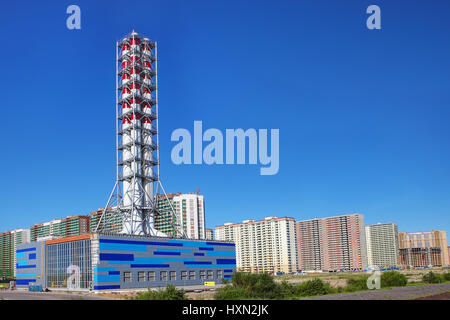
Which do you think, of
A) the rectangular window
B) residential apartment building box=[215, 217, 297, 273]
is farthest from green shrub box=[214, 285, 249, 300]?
residential apartment building box=[215, 217, 297, 273]

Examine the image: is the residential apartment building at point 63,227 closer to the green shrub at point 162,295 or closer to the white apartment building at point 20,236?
the white apartment building at point 20,236

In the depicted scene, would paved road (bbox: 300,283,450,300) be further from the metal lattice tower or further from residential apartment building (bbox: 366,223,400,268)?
residential apartment building (bbox: 366,223,400,268)

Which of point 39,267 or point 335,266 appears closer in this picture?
point 39,267

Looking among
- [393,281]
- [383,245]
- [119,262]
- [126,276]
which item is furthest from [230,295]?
[383,245]

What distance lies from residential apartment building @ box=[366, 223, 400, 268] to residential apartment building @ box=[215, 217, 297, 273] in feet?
127

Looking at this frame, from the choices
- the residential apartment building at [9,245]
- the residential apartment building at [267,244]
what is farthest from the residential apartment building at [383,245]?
the residential apartment building at [9,245]

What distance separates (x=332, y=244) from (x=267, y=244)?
25.1 m

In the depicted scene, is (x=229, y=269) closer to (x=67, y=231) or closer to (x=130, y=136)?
(x=130, y=136)

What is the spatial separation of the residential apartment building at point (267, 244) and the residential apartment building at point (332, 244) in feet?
38.4

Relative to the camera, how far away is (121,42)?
8156cm

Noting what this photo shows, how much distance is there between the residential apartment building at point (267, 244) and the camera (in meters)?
167
